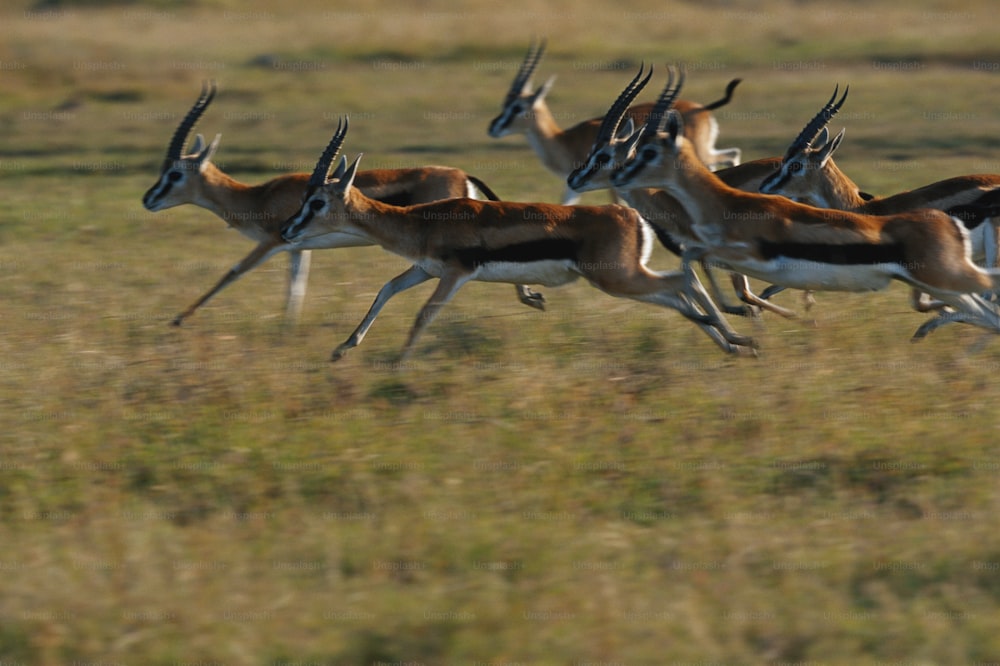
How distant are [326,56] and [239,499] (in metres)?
28.3

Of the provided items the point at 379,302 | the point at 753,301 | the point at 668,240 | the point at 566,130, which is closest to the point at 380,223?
the point at 379,302

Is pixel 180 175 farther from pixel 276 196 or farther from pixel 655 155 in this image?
pixel 655 155

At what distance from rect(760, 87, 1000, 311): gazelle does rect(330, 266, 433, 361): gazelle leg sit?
2524 mm

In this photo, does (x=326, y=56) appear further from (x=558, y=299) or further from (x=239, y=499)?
(x=239, y=499)

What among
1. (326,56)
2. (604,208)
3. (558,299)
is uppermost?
(604,208)

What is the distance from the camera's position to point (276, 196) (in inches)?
343

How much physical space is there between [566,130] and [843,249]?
745 centimetres

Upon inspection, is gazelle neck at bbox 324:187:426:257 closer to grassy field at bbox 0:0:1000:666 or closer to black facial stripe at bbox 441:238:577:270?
black facial stripe at bbox 441:238:577:270

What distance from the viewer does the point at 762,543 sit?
4.83m

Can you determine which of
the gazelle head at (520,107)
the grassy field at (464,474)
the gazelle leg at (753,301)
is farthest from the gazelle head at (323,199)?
the gazelle head at (520,107)

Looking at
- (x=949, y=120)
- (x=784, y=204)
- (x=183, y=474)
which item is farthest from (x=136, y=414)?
(x=949, y=120)

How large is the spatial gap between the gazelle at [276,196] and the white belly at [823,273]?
5.98ft

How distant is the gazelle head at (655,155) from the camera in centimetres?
752

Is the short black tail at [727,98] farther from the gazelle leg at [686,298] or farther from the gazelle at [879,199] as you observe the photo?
the gazelle leg at [686,298]
